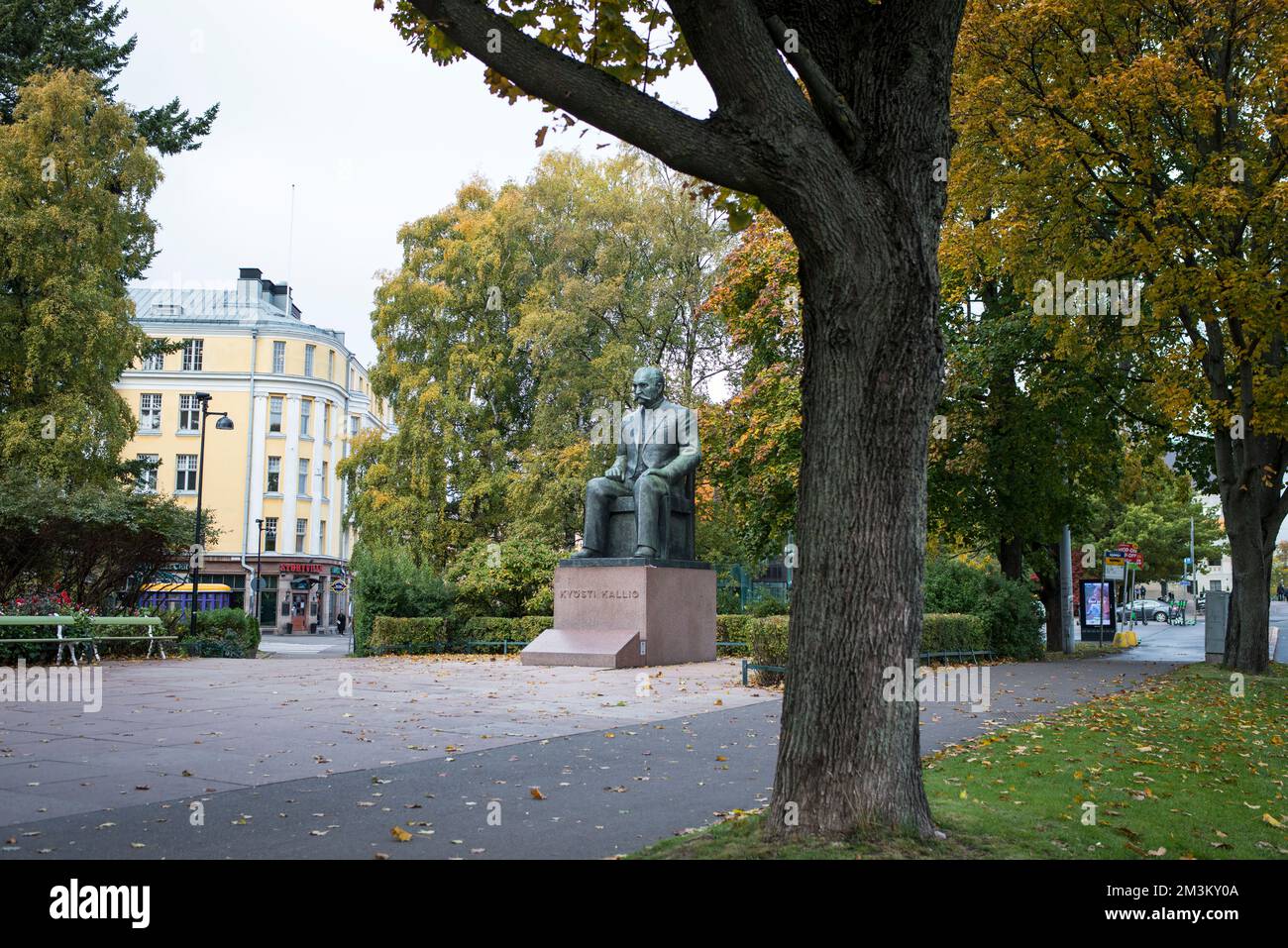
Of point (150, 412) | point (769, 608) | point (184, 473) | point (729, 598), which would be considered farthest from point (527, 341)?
point (150, 412)

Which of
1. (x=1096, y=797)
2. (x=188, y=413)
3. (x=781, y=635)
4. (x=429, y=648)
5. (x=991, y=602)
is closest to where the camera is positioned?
(x=1096, y=797)

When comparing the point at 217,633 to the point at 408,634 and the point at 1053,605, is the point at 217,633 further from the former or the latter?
the point at 1053,605

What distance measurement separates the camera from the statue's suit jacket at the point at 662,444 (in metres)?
18.9

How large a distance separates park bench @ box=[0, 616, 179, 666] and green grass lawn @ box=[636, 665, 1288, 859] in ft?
46.7

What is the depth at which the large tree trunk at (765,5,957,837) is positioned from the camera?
5156 millimetres

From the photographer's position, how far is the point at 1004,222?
19.6m

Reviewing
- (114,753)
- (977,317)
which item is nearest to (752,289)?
(977,317)

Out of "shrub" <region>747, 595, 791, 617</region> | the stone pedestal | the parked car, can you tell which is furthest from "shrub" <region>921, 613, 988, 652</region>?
the parked car

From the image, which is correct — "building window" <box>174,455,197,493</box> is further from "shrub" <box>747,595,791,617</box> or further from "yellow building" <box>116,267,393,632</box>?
"shrub" <box>747,595,791,617</box>

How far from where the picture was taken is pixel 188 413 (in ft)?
206

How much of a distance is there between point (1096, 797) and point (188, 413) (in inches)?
2490

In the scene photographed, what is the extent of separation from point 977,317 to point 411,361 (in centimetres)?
2190

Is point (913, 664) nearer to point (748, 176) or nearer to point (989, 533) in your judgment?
point (748, 176)

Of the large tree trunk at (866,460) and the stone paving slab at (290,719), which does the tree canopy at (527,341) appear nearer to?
the stone paving slab at (290,719)
